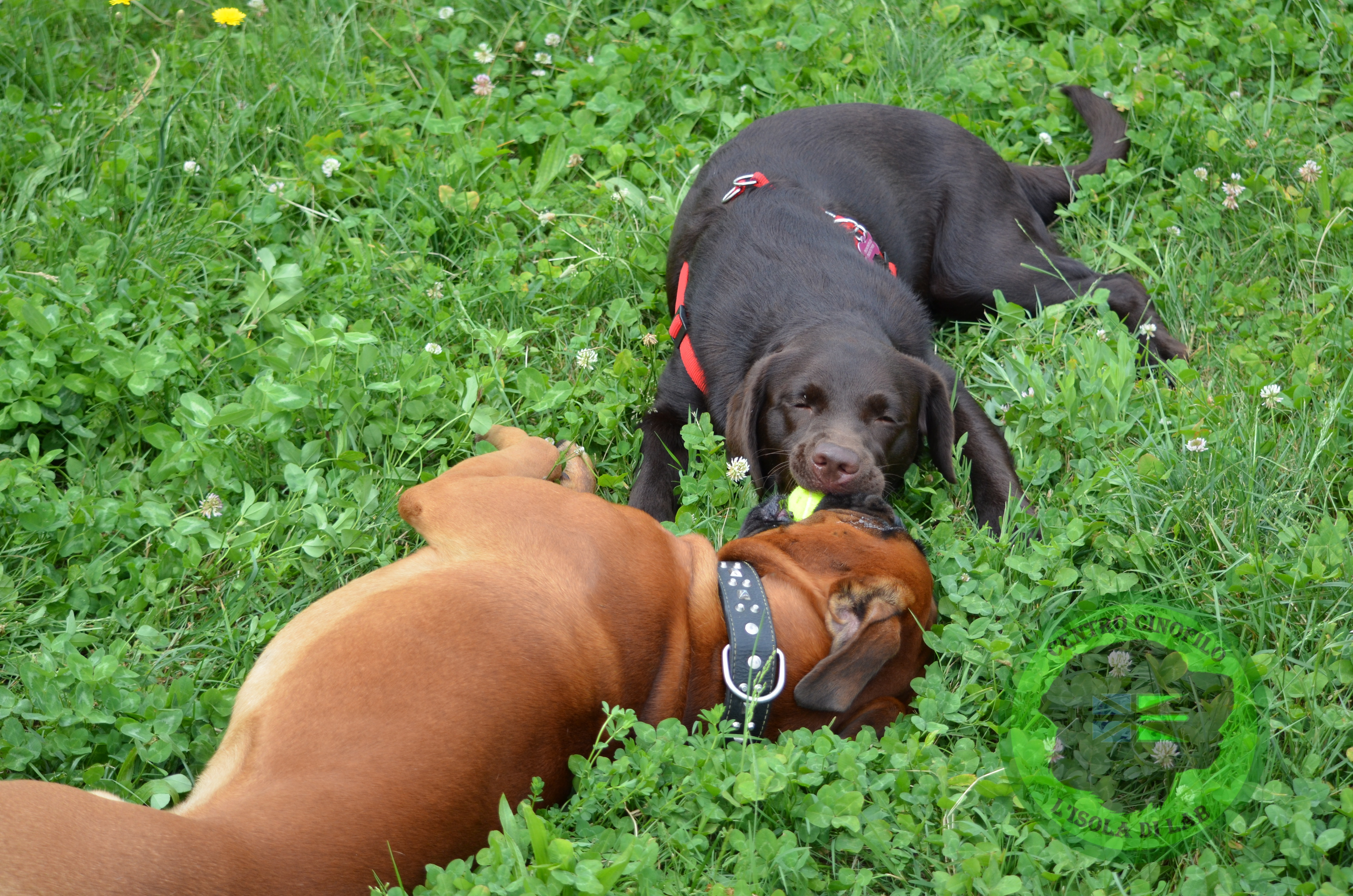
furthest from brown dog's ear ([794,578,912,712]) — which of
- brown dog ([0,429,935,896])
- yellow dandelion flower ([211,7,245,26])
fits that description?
yellow dandelion flower ([211,7,245,26])

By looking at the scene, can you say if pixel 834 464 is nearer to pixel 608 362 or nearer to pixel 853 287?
pixel 853 287

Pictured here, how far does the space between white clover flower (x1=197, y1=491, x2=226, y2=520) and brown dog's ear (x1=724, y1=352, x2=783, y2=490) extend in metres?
1.52

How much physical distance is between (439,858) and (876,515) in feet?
4.81

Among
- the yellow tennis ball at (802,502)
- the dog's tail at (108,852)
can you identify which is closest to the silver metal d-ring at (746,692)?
the yellow tennis ball at (802,502)

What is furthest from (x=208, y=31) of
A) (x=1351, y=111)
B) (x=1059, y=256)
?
(x=1351, y=111)

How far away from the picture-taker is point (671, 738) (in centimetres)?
252

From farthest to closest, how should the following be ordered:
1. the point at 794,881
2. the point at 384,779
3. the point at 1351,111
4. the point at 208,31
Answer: the point at 208,31
the point at 1351,111
the point at 794,881
the point at 384,779

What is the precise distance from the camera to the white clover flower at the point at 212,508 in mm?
3213

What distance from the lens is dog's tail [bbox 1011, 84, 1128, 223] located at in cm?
450

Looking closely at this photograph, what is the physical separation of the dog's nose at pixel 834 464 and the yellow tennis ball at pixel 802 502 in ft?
0.21

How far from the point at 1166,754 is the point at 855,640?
0.87 meters

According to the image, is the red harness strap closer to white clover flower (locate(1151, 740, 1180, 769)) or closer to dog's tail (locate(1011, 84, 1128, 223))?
dog's tail (locate(1011, 84, 1128, 223))

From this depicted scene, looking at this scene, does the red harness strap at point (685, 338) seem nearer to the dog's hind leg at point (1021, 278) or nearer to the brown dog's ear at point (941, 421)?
the brown dog's ear at point (941, 421)

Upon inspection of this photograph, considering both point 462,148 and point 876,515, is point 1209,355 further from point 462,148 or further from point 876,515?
point 462,148
